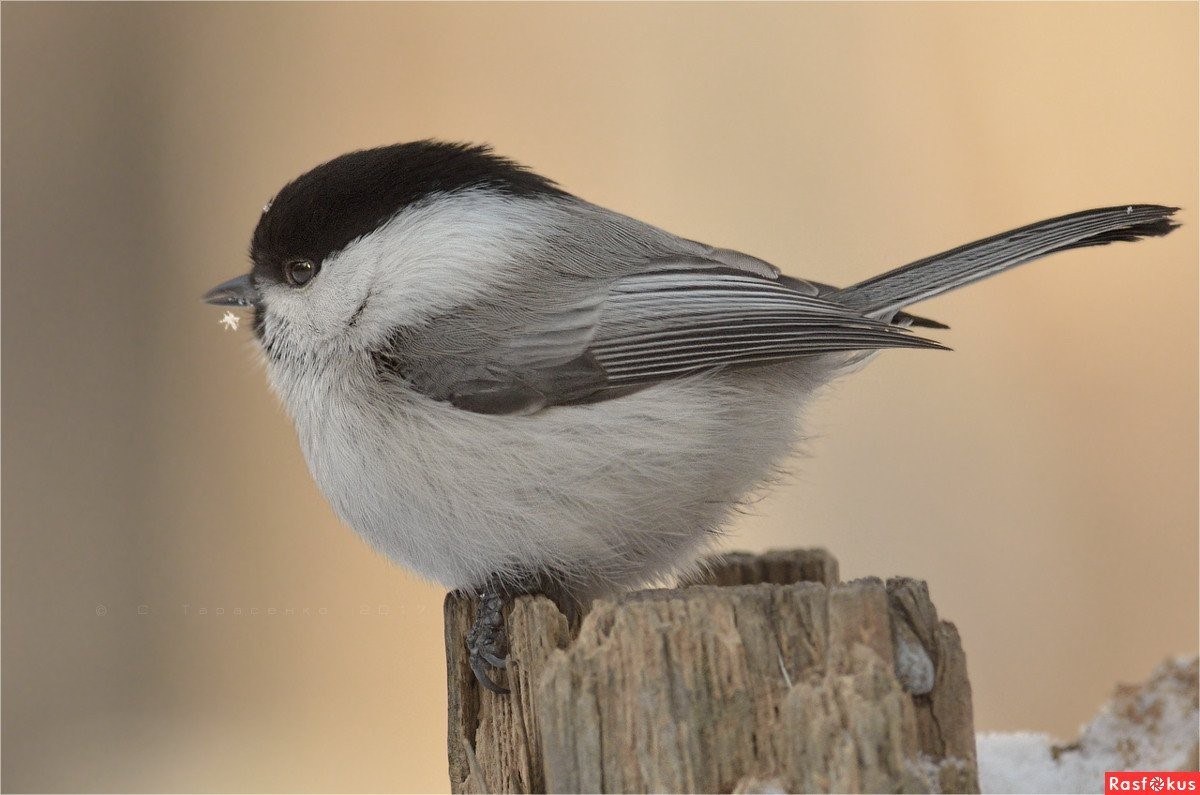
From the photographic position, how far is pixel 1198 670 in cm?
182

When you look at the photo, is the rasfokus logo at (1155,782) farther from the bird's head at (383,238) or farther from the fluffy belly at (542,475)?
the bird's head at (383,238)

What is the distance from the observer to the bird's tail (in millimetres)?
2090

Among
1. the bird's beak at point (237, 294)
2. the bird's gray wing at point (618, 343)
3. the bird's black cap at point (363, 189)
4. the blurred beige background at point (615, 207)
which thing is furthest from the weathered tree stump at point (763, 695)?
the blurred beige background at point (615, 207)

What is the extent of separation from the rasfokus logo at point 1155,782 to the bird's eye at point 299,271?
165 cm

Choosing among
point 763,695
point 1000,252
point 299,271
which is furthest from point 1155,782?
point 299,271

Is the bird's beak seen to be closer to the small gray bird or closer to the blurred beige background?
the small gray bird

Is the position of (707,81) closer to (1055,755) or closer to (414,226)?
(414,226)

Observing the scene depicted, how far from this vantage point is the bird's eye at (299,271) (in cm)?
225

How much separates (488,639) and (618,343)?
0.56 meters

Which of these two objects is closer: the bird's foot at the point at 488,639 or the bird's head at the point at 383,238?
the bird's foot at the point at 488,639

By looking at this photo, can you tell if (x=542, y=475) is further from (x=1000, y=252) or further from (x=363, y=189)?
(x=1000, y=252)

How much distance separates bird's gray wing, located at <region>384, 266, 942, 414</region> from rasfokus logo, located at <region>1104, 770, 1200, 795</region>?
74cm

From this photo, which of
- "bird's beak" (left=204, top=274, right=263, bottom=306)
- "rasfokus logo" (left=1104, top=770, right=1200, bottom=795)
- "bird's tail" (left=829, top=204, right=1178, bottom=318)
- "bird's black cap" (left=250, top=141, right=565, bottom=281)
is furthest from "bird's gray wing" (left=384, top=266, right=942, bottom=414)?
"rasfokus logo" (left=1104, top=770, right=1200, bottom=795)

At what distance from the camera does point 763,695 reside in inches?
59.1
